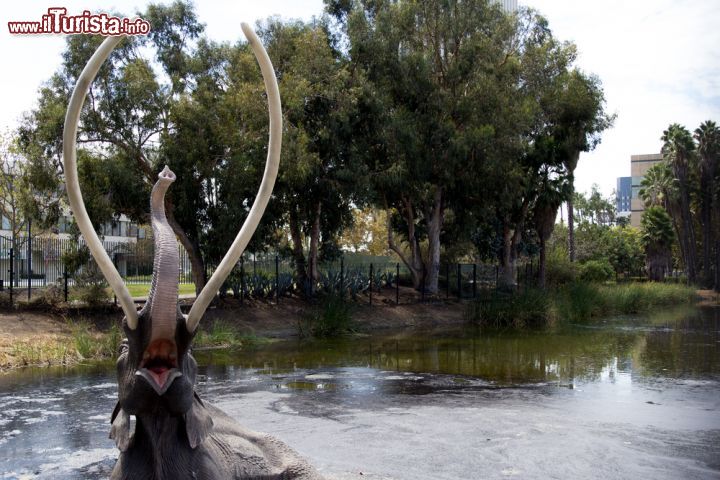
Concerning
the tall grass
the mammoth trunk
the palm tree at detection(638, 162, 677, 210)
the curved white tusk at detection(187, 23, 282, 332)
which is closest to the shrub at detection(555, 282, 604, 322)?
the tall grass

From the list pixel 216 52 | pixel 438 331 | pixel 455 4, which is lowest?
pixel 438 331

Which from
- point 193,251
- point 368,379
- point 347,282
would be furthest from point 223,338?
point 347,282

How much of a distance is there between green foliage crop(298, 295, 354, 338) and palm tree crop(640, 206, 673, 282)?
35.5 m

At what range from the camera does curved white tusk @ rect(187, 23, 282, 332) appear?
2.49 meters

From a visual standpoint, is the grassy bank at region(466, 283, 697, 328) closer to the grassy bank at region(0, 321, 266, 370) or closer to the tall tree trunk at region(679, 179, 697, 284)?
the grassy bank at region(0, 321, 266, 370)

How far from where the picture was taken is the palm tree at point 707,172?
1797 inches

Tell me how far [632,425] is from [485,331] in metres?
12.4

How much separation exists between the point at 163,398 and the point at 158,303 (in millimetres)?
344

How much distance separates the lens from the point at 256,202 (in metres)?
2.52

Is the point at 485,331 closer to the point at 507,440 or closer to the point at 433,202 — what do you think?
the point at 433,202

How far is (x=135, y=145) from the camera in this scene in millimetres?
17328

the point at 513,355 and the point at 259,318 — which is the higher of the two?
the point at 259,318

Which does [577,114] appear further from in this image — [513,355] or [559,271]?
[513,355]

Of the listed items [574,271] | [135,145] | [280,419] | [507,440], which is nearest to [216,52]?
[135,145]
